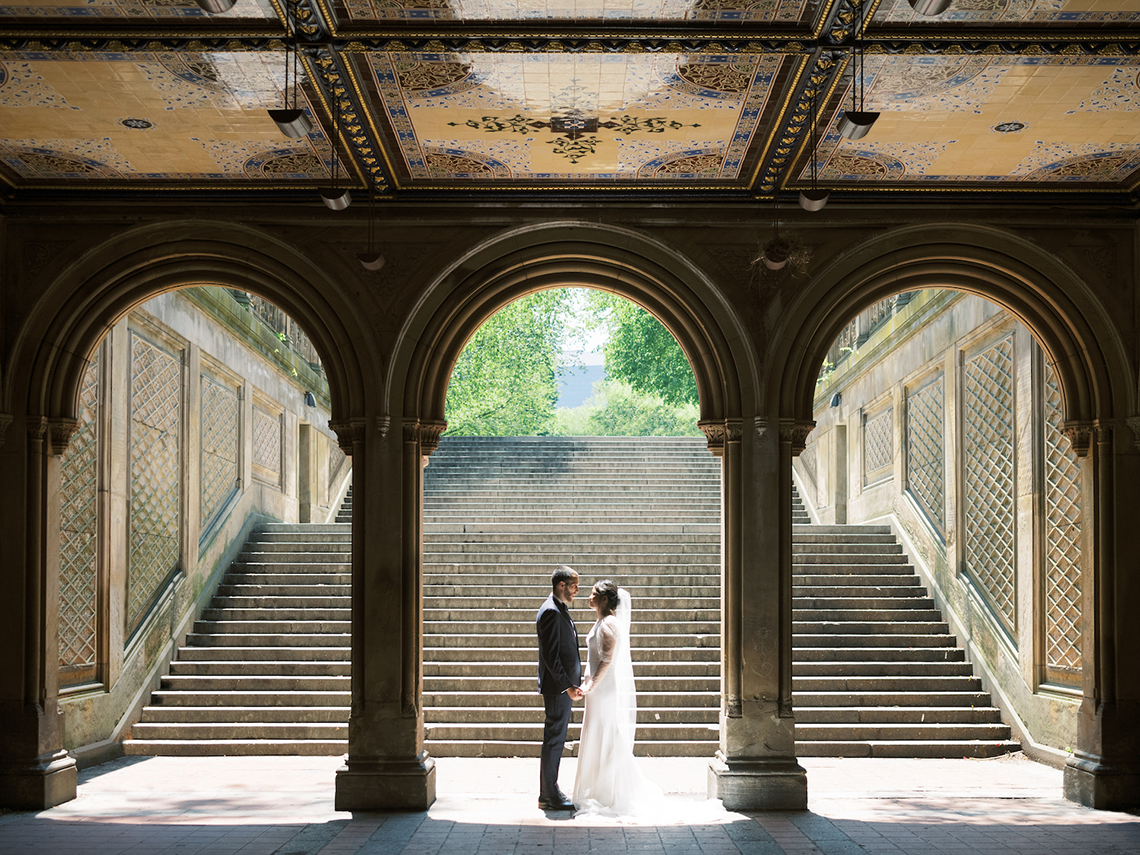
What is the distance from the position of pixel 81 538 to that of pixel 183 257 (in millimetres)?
2934

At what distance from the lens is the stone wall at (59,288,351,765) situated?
9633 millimetres

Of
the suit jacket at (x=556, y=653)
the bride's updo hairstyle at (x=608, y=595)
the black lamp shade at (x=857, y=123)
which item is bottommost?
the suit jacket at (x=556, y=653)

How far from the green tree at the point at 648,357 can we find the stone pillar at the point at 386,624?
54.8 feet

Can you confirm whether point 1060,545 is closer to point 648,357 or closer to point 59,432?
point 59,432

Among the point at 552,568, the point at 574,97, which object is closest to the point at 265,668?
the point at 552,568

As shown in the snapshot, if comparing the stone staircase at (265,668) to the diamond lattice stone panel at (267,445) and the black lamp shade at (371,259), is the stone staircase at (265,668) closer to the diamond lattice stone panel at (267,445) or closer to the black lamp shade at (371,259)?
the diamond lattice stone panel at (267,445)

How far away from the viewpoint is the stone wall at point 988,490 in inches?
385

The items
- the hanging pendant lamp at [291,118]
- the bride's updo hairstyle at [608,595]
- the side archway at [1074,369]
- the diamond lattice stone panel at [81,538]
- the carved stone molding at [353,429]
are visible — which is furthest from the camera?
the diamond lattice stone panel at [81,538]

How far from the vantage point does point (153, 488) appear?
11.3 m

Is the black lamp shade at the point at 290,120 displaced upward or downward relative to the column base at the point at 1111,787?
upward

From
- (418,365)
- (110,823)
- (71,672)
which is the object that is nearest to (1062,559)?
(418,365)

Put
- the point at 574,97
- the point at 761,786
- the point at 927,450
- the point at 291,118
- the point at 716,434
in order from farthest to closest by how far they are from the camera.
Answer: the point at 927,450 < the point at 716,434 < the point at 761,786 < the point at 574,97 < the point at 291,118

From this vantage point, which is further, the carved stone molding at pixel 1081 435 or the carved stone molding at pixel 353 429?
the carved stone molding at pixel 1081 435

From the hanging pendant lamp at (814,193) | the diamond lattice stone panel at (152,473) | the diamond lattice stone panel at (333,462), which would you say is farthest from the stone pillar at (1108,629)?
the diamond lattice stone panel at (333,462)
